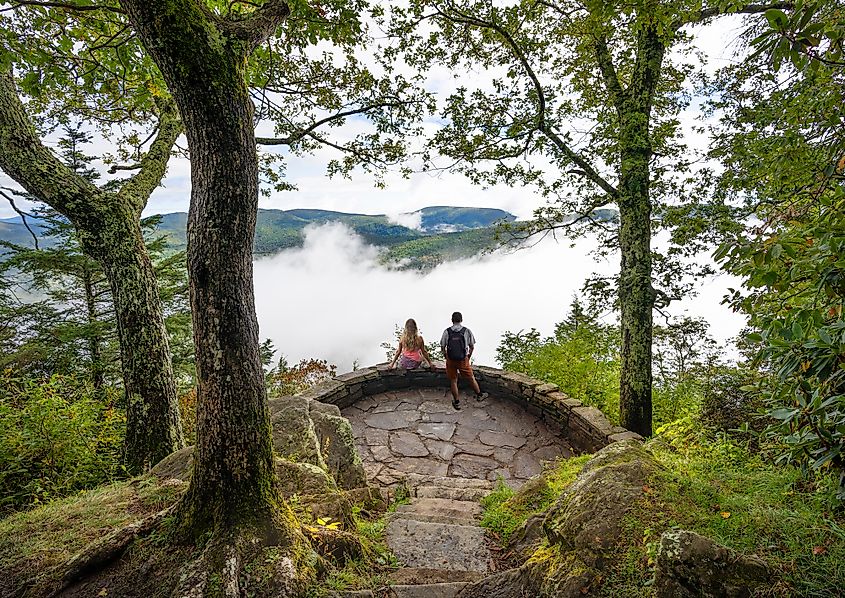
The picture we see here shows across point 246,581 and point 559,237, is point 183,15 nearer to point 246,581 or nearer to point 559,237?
point 246,581

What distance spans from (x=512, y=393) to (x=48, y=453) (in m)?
6.44

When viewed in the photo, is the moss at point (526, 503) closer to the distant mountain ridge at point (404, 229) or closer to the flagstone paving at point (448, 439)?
the flagstone paving at point (448, 439)

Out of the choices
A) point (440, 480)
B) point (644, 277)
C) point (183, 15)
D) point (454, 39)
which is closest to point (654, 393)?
point (644, 277)

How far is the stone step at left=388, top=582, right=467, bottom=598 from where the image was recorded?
2.60m

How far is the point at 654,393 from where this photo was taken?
7371mm

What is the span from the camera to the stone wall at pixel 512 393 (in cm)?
575

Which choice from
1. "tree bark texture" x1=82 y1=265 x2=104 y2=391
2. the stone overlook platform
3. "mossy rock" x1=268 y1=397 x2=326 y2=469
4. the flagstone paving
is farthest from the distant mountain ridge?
"mossy rock" x1=268 y1=397 x2=326 y2=469

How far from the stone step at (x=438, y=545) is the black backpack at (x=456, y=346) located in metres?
3.83

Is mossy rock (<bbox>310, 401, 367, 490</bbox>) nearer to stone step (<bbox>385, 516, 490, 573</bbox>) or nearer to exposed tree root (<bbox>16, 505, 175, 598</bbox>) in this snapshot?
stone step (<bbox>385, 516, 490, 573</bbox>)

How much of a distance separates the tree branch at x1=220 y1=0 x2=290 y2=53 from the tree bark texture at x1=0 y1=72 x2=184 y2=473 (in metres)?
2.95

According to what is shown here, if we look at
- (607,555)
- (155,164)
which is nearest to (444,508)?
(607,555)

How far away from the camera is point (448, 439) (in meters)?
6.54

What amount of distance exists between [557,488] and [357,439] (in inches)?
140

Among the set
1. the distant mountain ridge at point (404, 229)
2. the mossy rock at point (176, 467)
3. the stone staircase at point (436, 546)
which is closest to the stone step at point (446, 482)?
the stone staircase at point (436, 546)
